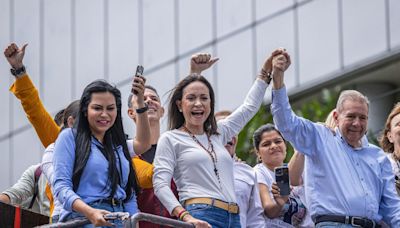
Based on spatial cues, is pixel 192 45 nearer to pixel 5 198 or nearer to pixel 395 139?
pixel 395 139

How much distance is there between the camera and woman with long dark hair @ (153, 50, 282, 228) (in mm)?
10547

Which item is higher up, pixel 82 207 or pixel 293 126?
pixel 293 126

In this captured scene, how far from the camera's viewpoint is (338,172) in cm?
1124

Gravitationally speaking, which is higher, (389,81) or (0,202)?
(389,81)

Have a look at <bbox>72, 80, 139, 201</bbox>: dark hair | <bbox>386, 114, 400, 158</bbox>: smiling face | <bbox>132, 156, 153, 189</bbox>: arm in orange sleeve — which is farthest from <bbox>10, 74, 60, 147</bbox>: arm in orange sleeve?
<bbox>386, 114, 400, 158</bbox>: smiling face

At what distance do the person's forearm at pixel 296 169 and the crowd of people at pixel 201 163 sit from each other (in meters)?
0.01

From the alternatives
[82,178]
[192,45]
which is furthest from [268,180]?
[192,45]

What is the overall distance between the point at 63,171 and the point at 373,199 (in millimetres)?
2715

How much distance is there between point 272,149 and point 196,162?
169 centimetres

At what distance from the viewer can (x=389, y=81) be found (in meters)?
27.0

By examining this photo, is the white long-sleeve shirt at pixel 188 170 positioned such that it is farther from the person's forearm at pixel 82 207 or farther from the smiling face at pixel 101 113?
the person's forearm at pixel 82 207

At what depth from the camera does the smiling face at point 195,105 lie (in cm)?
1101

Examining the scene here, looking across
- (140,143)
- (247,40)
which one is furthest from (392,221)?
(247,40)

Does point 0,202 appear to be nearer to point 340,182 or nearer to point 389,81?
point 340,182
